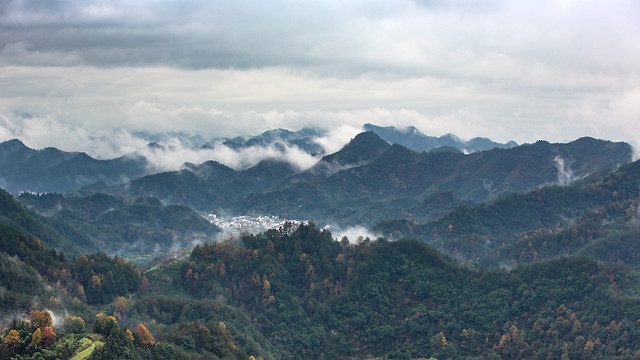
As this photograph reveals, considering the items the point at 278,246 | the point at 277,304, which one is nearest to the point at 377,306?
the point at 277,304

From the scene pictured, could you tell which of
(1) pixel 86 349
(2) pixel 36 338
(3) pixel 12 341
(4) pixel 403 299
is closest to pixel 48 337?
(2) pixel 36 338

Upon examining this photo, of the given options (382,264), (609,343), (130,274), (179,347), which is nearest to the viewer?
(179,347)

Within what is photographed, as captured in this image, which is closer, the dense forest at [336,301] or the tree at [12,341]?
the tree at [12,341]

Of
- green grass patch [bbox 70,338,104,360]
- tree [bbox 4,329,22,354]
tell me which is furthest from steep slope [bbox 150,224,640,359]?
tree [bbox 4,329,22,354]

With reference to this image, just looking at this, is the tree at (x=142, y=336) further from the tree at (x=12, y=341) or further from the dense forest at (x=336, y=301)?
the tree at (x=12, y=341)

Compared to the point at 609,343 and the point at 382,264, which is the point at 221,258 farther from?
the point at 609,343

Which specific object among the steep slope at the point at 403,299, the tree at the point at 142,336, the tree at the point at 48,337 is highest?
the tree at the point at 48,337

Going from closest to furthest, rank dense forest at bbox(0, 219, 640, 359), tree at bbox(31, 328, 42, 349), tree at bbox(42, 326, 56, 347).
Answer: tree at bbox(31, 328, 42, 349) → tree at bbox(42, 326, 56, 347) → dense forest at bbox(0, 219, 640, 359)

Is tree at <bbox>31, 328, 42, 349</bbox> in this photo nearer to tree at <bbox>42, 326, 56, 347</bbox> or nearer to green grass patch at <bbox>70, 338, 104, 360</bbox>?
tree at <bbox>42, 326, 56, 347</bbox>

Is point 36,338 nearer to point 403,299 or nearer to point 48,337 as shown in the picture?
point 48,337

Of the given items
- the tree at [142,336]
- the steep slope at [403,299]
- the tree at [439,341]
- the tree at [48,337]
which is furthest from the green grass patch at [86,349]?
the tree at [439,341]

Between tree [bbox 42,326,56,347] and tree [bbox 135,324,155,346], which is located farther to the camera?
tree [bbox 135,324,155,346]
